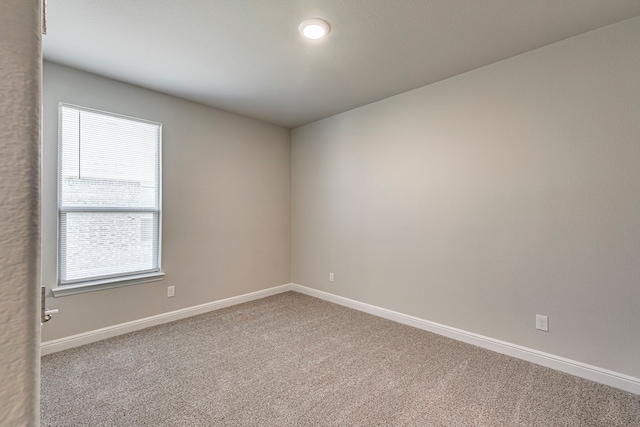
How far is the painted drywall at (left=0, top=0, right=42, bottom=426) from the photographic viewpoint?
26cm

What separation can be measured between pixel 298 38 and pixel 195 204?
7.09 ft

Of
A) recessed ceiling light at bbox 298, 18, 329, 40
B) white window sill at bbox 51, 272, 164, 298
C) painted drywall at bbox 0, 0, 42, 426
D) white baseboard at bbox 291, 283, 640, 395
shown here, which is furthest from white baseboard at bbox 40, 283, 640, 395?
recessed ceiling light at bbox 298, 18, 329, 40

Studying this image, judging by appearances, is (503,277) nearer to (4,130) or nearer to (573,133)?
(573,133)

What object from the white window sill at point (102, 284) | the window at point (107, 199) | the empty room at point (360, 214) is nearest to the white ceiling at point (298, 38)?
the empty room at point (360, 214)

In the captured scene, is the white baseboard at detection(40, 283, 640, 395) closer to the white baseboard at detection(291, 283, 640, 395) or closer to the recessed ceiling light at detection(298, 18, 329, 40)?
the white baseboard at detection(291, 283, 640, 395)

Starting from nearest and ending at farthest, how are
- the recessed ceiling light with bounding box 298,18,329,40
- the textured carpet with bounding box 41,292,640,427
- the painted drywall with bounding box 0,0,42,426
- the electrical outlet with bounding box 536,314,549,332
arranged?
the painted drywall with bounding box 0,0,42,426 < the textured carpet with bounding box 41,292,640,427 < the recessed ceiling light with bounding box 298,18,329,40 < the electrical outlet with bounding box 536,314,549,332

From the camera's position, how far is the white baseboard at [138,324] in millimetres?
2631

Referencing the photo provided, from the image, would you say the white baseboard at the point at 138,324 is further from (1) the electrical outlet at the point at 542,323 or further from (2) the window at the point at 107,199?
(1) the electrical outlet at the point at 542,323

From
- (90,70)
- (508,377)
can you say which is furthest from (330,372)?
(90,70)

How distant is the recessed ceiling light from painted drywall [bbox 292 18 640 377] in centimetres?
140

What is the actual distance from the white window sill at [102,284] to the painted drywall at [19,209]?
3.11 metres

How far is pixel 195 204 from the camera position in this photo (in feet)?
A: 11.6

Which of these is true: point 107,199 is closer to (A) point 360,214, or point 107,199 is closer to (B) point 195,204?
(B) point 195,204

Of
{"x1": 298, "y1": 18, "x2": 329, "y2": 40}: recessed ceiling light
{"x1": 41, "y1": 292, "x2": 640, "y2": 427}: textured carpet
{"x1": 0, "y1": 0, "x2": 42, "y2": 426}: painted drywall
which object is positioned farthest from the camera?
{"x1": 298, "y1": 18, "x2": 329, "y2": 40}: recessed ceiling light
